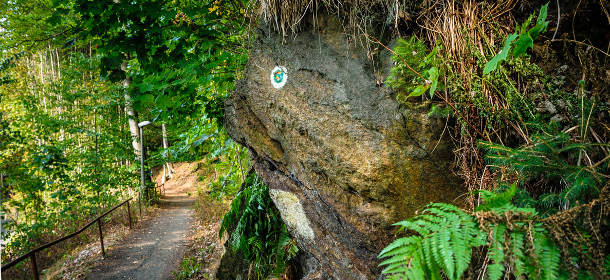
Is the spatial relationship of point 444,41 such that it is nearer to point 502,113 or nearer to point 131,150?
point 502,113

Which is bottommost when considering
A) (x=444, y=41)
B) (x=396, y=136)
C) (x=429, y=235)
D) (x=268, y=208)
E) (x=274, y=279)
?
(x=274, y=279)

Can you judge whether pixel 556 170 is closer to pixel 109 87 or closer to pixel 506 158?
pixel 506 158

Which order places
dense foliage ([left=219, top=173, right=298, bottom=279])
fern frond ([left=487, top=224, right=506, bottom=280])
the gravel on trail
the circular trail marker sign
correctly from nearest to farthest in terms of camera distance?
1. fern frond ([left=487, top=224, right=506, bottom=280])
2. the circular trail marker sign
3. dense foliage ([left=219, top=173, right=298, bottom=279])
4. the gravel on trail

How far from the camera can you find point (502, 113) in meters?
1.75

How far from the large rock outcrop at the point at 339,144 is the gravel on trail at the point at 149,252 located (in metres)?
5.36

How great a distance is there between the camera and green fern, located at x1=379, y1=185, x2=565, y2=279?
101 centimetres

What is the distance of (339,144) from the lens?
2.20 meters

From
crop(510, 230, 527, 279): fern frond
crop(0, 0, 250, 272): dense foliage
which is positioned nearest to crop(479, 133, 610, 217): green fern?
crop(510, 230, 527, 279): fern frond

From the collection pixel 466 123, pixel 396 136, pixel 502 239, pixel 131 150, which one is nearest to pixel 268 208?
pixel 396 136

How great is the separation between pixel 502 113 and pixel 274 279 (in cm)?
334

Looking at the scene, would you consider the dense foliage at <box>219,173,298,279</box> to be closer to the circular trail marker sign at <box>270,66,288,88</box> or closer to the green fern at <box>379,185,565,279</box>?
the circular trail marker sign at <box>270,66,288,88</box>

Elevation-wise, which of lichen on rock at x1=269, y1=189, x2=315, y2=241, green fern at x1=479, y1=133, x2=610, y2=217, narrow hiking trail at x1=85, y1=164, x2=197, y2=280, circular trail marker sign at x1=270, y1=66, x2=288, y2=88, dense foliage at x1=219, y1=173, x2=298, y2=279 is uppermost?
circular trail marker sign at x1=270, y1=66, x2=288, y2=88

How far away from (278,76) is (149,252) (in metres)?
7.42

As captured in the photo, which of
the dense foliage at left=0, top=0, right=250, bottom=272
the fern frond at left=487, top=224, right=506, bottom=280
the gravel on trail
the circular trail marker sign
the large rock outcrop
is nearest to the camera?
the fern frond at left=487, top=224, right=506, bottom=280
